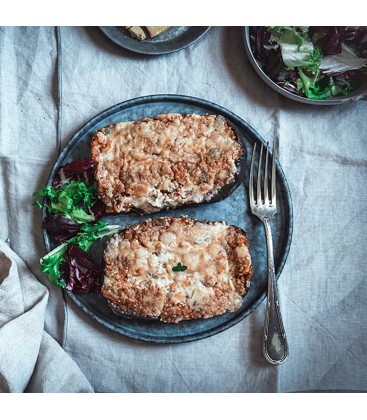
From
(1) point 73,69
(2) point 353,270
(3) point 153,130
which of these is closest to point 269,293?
(2) point 353,270

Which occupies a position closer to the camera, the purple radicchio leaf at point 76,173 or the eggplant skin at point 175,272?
the eggplant skin at point 175,272

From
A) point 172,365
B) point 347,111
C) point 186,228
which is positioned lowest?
point 172,365

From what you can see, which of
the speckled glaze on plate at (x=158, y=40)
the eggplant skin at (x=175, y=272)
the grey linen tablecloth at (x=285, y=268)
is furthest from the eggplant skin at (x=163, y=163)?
the speckled glaze on plate at (x=158, y=40)

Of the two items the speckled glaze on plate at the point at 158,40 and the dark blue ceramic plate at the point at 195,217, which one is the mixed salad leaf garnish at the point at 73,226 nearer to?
the dark blue ceramic plate at the point at 195,217

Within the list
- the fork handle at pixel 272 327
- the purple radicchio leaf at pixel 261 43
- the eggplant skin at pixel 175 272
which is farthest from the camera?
the purple radicchio leaf at pixel 261 43

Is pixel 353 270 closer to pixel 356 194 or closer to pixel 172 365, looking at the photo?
pixel 356 194

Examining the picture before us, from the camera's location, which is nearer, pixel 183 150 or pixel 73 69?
pixel 183 150

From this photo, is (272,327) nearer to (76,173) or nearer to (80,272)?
(80,272)

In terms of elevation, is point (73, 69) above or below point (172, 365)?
above
